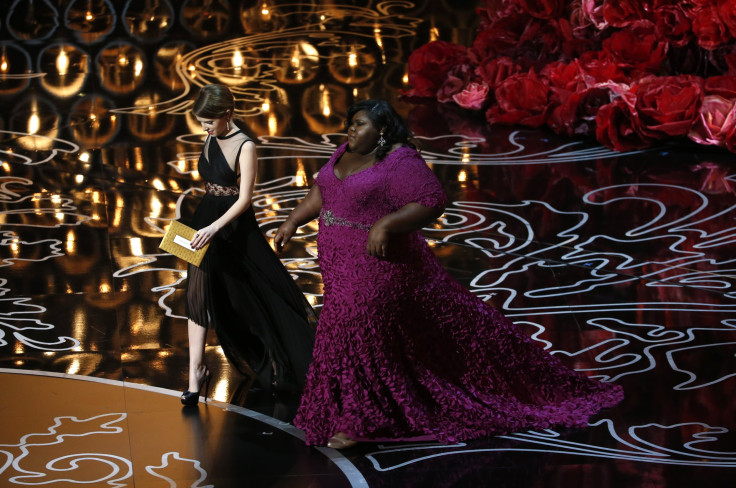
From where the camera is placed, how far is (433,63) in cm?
977

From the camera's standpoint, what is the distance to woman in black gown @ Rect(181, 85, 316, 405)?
4.41m

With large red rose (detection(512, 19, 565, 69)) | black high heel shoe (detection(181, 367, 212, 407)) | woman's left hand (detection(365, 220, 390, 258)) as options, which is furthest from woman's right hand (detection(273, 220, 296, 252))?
large red rose (detection(512, 19, 565, 69))

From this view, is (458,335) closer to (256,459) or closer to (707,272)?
(256,459)

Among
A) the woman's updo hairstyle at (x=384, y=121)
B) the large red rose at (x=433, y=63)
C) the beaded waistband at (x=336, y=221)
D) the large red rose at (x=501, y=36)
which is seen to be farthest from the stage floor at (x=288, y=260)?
the woman's updo hairstyle at (x=384, y=121)

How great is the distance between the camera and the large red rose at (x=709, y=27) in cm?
810

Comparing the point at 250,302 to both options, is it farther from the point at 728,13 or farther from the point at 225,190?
the point at 728,13

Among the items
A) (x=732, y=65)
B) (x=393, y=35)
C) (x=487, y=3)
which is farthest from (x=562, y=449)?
(x=393, y=35)

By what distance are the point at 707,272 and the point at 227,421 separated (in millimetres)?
2867

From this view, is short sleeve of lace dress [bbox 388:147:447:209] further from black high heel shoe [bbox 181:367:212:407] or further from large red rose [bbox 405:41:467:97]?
large red rose [bbox 405:41:467:97]

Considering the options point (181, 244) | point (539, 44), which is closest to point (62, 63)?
point (539, 44)

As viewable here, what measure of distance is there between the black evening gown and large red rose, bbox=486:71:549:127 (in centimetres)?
A: 441

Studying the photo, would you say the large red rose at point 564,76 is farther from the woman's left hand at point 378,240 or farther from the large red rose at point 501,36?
the woman's left hand at point 378,240

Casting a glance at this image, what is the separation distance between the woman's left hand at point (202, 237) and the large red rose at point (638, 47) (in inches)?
191

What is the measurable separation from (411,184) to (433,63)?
5.85 m
